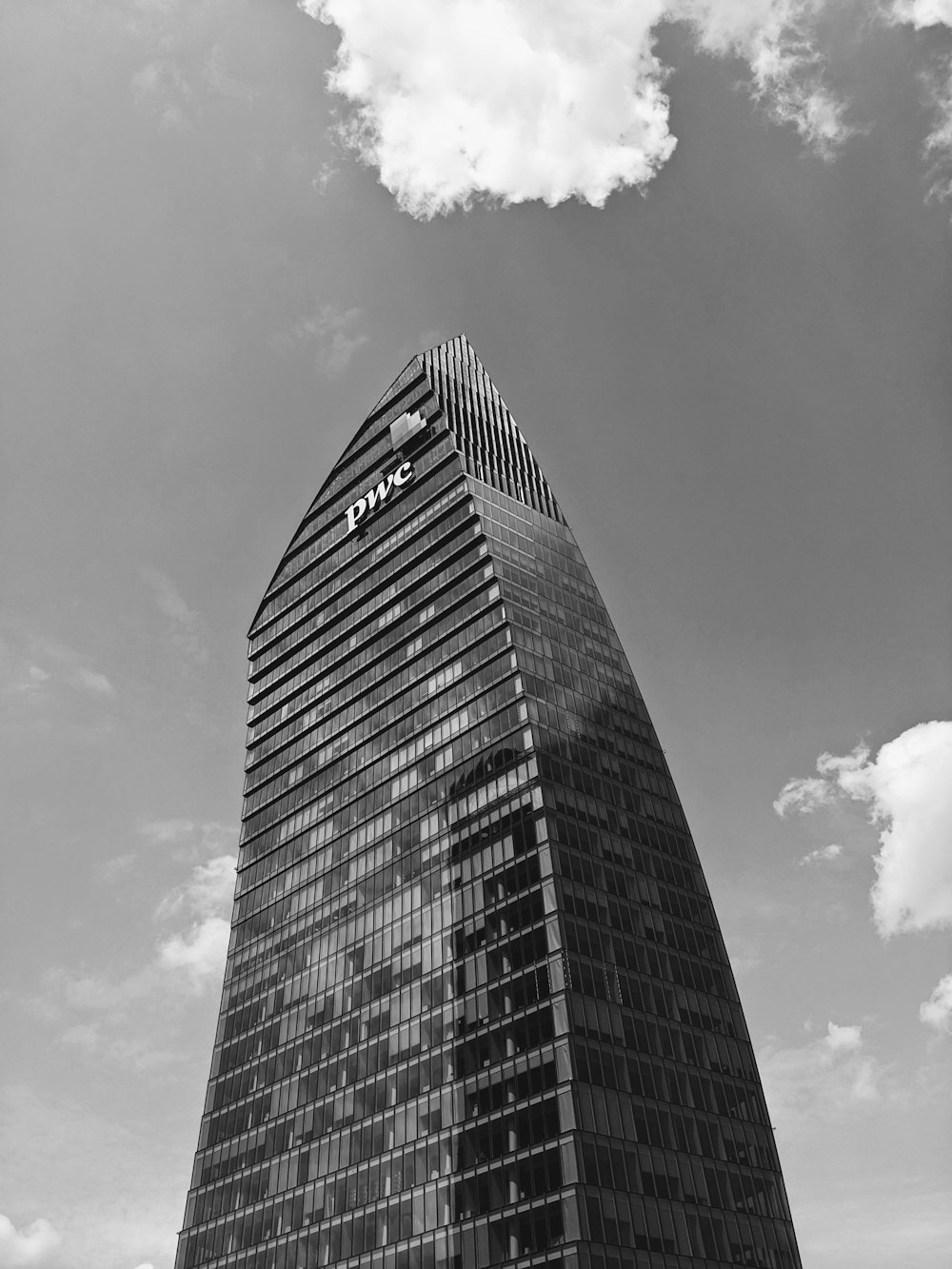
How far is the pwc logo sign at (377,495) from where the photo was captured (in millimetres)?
143375

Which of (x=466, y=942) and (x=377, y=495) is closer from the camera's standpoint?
(x=466, y=942)

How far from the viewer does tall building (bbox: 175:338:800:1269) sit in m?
83.7

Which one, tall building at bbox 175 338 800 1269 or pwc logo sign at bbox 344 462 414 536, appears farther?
pwc logo sign at bbox 344 462 414 536

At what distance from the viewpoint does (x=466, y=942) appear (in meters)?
97.6

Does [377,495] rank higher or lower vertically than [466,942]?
higher

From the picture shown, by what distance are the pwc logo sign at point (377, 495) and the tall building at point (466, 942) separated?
0.48 meters

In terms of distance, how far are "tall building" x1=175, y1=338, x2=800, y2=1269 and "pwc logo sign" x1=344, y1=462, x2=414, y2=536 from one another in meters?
0.48

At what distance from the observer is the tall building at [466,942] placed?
3295 inches

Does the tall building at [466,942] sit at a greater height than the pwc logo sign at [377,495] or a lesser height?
lesser

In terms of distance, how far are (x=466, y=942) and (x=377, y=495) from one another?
7051 cm

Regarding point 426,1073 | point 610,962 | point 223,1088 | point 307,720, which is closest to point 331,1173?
point 426,1073

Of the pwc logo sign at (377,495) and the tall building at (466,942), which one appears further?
the pwc logo sign at (377,495)

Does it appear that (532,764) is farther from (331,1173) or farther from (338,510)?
(338,510)

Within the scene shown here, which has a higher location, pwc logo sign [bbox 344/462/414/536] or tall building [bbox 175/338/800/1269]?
pwc logo sign [bbox 344/462/414/536]
